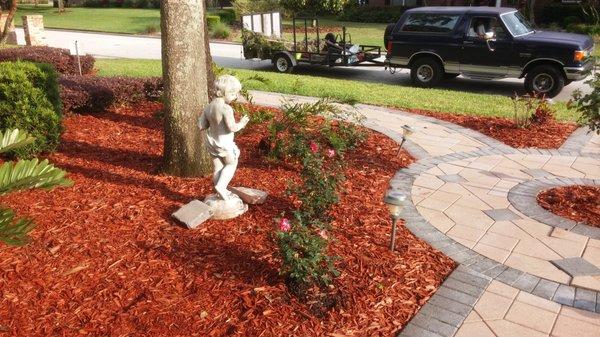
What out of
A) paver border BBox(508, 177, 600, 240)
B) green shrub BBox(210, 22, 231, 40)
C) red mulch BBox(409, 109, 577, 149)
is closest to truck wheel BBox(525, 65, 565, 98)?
red mulch BBox(409, 109, 577, 149)

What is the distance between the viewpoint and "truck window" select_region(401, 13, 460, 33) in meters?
12.4

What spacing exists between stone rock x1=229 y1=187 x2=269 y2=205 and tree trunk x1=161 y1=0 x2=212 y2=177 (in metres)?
0.86

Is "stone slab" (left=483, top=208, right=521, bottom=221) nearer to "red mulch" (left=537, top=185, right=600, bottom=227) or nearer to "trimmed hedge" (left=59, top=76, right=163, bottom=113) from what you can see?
"red mulch" (left=537, top=185, right=600, bottom=227)

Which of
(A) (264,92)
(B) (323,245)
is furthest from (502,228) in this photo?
(A) (264,92)

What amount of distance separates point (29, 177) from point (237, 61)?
49.7 ft

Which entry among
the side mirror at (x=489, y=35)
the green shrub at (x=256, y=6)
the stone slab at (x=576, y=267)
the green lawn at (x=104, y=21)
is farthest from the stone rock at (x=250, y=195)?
the green lawn at (x=104, y=21)

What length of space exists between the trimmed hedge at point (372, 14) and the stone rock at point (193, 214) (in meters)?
29.5

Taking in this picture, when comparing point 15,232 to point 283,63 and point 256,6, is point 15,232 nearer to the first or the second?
point 283,63

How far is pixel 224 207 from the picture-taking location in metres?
4.86

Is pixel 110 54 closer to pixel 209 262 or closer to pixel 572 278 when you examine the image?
pixel 209 262

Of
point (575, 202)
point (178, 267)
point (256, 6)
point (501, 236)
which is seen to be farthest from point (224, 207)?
point (256, 6)

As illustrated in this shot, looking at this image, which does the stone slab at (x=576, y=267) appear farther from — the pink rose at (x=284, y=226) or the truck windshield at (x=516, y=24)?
the truck windshield at (x=516, y=24)

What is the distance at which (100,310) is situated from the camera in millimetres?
3568

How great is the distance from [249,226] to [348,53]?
10187 millimetres
